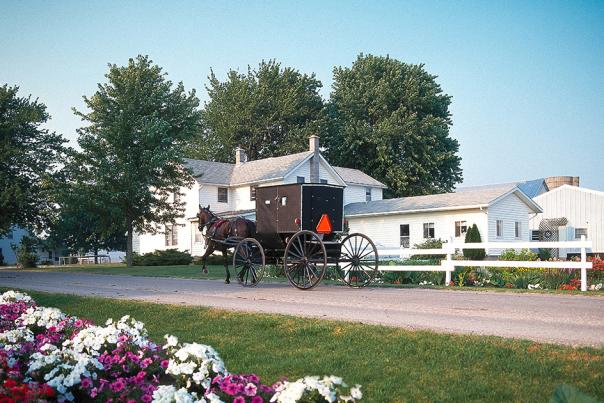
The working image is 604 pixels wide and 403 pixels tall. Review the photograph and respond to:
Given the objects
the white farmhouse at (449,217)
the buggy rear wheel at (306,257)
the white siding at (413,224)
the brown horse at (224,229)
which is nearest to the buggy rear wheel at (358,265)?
the buggy rear wheel at (306,257)

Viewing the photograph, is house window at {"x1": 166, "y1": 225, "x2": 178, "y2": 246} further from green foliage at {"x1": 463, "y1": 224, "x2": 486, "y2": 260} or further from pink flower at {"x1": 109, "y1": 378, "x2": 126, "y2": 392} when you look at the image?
pink flower at {"x1": 109, "y1": 378, "x2": 126, "y2": 392}

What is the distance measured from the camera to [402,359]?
20.6 feet

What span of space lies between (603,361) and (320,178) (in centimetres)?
4056

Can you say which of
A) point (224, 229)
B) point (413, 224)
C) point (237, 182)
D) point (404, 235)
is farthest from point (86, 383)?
point (237, 182)

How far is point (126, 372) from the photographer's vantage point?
532cm

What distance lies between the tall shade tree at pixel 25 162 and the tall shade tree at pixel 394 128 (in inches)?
1112

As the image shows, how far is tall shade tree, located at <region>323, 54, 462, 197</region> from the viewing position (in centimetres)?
5578

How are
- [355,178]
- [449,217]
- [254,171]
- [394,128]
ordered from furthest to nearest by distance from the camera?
[394,128] → [355,178] → [254,171] → [449,217]

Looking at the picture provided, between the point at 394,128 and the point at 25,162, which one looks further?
the point at 394,128

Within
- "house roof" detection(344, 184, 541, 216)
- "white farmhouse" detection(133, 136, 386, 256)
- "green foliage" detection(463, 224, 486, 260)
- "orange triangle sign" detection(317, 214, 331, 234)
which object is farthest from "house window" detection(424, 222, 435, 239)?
"orange triangle sign" detection(317, 214, 331, 234)

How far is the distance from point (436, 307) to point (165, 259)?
104ft

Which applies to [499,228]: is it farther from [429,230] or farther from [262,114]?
[262,114]

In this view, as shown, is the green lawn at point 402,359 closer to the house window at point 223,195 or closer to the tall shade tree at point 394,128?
the house window at point 223,195

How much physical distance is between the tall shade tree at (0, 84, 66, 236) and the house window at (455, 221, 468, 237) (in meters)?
25.2
